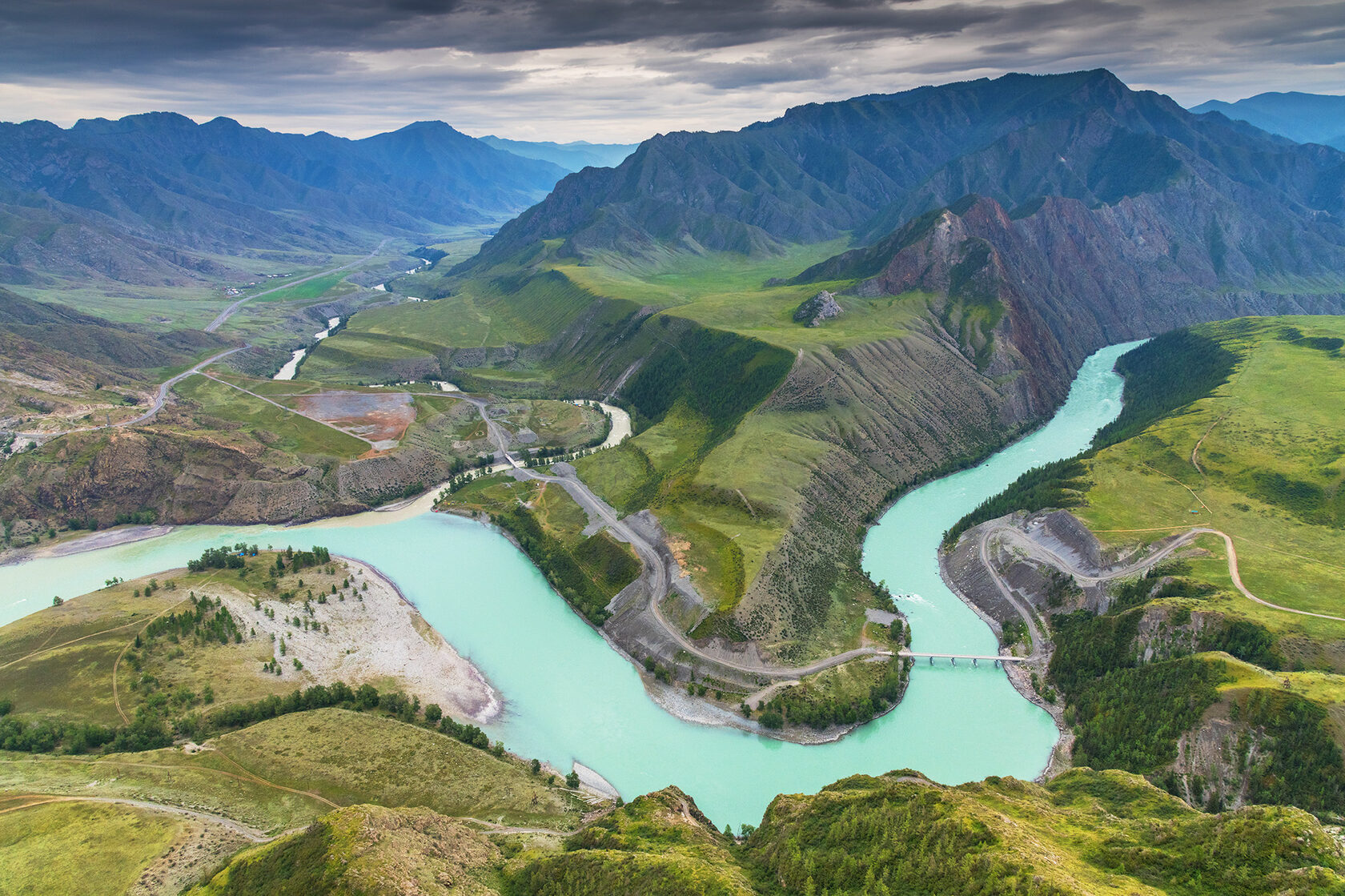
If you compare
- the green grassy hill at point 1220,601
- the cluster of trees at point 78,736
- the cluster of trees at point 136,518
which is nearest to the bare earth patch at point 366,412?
the cluster of trees at point 136,518

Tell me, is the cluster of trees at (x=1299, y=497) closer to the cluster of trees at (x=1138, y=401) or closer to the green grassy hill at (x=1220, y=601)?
the green grassy hill at (x=1220, y=601)

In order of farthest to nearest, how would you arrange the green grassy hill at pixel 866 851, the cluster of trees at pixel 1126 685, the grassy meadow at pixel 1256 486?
the grassy meadow at pixel 1256 486 < the cluster of trees at pixel 1126 685 < the green grassy hill at pixel 866 851

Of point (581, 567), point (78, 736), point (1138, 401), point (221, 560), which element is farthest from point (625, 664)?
point (1138, 401)

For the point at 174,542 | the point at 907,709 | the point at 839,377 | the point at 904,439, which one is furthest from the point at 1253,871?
the point at 174,542

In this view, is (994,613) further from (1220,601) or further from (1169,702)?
(1169,702)

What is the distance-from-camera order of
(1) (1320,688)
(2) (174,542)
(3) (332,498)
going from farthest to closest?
1. (3) (332,498)
2. (2) (174,542)
3. (1) (1320,688)

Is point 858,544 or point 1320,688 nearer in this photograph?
point 1320,688

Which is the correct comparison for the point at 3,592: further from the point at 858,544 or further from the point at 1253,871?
the point at 1253,871
